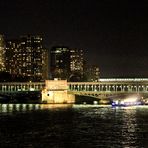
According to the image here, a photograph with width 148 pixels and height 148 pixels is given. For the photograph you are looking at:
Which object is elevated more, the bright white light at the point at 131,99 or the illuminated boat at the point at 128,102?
the bright white light at the point at 131,99

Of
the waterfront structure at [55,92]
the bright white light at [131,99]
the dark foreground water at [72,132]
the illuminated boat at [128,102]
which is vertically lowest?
the dark foreground water at [72,132]

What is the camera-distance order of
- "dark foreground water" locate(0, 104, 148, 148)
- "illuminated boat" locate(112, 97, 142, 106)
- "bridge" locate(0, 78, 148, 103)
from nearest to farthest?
"dark foreground water" locate(0, 104, 148, 148), "illuminated boat" locate(112, 97, 142, 106), "bridge" locate(0, 78, 148, 103)

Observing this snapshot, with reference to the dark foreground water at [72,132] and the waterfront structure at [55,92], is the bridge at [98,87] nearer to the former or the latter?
the waterfront structure at [55,92]

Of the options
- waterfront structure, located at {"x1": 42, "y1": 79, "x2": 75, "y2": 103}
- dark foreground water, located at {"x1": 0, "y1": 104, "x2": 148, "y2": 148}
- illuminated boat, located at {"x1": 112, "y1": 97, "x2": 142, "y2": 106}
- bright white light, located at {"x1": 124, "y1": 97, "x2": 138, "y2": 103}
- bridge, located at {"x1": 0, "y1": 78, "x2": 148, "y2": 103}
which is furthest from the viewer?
bridge, located at {"x1": 0, "y1": 78, "x2": 148, "y2": 103}

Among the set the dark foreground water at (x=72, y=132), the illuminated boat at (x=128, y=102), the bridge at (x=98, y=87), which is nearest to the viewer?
the dark foreground water at (x=72, y=132)

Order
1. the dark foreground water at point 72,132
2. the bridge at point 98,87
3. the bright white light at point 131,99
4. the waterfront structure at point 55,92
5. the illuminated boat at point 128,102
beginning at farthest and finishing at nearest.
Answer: the bridge at point 98,87 < the waterfront structure at point 55,92 < the bright white light at point 131,99 < the illuminated boat at point 128,102 < the dark foreground water at point 72,132

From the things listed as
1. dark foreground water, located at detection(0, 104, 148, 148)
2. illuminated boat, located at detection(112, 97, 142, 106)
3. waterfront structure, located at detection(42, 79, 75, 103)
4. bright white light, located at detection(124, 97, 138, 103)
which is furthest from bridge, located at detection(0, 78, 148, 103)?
dark foreground water, located at detection(0, 104, 148, 148)

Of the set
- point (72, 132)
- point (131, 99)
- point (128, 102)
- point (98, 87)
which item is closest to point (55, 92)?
point (131, 99)

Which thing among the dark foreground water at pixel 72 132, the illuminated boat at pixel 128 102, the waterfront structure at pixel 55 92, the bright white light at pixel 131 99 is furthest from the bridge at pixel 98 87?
the dark foreground water at pixel 72 132

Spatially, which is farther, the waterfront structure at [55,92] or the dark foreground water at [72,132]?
the waterfront structure at [55,92]

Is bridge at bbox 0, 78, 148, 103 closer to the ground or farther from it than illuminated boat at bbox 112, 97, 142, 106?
farther from it

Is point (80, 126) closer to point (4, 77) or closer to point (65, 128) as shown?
point (65, 128)

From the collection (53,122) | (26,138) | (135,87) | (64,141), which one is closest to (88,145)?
(64,141)

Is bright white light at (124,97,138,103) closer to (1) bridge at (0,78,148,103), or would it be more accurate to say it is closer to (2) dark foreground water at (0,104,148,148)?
(1) bridge at (0,78,148,103)
